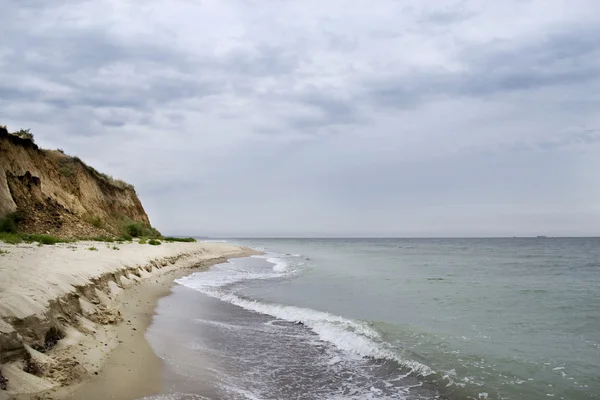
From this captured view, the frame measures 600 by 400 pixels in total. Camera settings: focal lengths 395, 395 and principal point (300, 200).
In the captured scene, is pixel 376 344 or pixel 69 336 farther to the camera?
pixel 376 344

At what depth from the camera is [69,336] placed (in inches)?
273

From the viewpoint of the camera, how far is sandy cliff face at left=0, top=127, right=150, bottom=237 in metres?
21.7

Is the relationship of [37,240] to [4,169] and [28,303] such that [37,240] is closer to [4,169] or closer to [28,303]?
[4,169]

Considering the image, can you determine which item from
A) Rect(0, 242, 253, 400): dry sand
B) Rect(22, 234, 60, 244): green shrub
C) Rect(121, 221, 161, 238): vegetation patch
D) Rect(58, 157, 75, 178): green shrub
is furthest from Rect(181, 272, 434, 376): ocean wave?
Rect(121, 221, 161, 238): vegetation patch

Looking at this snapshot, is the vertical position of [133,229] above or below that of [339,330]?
above

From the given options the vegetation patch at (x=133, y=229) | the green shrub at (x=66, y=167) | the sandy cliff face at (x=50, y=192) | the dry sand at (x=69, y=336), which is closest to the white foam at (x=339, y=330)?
the dry sand at (x=69, y=336)

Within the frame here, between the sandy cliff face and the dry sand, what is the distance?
43.7ft

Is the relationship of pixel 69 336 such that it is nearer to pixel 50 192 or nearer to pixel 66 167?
pixel 50 192

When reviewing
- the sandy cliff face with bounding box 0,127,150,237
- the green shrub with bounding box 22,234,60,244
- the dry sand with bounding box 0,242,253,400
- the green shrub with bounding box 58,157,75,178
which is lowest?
the dry sand with bounding box 0,242,253,400

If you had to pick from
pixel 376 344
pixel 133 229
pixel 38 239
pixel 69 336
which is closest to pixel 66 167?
pixel 133 229

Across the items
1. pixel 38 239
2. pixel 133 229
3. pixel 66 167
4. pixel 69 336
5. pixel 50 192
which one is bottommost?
pixel 69 336

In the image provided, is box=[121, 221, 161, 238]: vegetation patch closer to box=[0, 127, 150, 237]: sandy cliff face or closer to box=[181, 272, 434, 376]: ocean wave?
box=[0, 127, 150, 237]: sandy cliff face

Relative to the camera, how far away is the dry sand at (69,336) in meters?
5.38

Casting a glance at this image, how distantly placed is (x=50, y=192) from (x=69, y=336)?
2164cm
